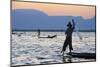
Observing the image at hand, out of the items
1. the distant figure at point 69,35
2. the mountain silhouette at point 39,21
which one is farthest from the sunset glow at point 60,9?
the distant figure at point 69,35

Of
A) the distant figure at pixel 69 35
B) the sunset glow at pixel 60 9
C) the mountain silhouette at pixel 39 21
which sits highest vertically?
the sunset glow at pixel 60 9

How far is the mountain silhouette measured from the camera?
268 centimetres

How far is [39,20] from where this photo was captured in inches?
110

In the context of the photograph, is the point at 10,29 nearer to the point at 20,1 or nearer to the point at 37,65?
→ the point at 20,1

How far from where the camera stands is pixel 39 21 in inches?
110

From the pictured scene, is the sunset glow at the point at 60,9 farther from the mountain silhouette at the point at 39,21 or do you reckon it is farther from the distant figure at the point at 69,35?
the distant figure at the point at 69,35

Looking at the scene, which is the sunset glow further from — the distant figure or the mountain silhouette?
the distant figure

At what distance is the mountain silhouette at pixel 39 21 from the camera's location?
2.68 m

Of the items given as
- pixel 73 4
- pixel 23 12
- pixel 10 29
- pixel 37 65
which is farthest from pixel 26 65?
pixel 73 4

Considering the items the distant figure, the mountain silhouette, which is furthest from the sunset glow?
the distant figure

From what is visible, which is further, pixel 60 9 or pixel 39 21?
pixel 60 9

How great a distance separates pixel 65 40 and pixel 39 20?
477 millimetres

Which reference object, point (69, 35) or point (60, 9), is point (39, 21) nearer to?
point (60, 9)

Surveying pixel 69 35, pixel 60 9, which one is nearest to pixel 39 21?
pixel 60 9
